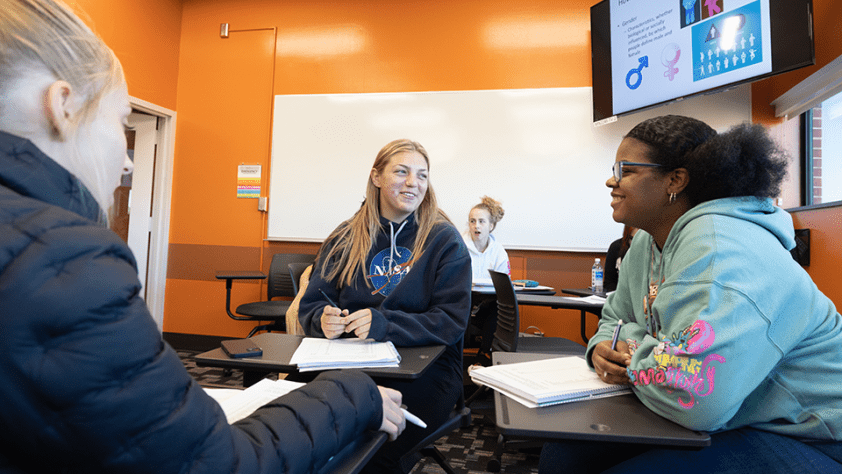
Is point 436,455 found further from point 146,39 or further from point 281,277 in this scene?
point 146,39

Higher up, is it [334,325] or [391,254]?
[391,254]

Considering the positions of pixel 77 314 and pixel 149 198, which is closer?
pixel 77 314

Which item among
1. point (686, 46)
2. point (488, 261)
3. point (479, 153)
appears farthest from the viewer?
point (479, 153)

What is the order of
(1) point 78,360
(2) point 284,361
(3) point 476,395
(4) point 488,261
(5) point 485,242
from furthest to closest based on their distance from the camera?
(5) point 485,242
(4) point 488,261
(3) point 476,395
(2) point 284,361
(1) point 78,360

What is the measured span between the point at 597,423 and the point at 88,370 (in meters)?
0.79

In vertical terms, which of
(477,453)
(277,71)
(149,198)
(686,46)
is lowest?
(477,453)

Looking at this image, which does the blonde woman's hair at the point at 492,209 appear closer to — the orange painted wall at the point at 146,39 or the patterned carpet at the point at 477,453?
the patterned carpet at the point at 477,453

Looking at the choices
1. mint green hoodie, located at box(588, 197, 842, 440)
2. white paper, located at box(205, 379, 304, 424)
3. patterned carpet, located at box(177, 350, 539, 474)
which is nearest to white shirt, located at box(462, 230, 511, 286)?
patterned carpet, located at box(177, 350, 539, 474)

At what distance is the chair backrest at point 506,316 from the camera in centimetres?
255

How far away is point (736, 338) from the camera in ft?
2.69

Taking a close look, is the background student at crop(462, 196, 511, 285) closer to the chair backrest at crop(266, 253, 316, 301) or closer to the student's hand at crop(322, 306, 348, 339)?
the chair backrest at crop(266, 253, 316, 301)

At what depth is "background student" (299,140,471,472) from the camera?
1491 millimetres

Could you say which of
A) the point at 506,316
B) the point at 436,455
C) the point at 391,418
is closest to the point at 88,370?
the point at 391,418

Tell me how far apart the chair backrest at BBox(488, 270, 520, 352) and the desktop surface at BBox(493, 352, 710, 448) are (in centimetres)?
157
